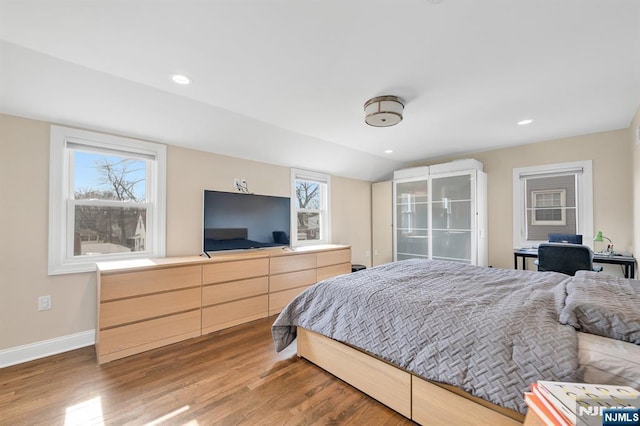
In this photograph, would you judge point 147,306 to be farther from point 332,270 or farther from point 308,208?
point 308,208

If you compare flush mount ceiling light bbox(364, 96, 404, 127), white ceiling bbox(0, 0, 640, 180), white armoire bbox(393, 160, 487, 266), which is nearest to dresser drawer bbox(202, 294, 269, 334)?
white ceiling bbox(0, 0, 640, 180)

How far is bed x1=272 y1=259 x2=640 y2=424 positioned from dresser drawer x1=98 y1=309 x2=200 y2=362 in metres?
1.04

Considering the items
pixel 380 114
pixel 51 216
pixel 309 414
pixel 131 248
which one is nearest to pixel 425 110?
pixel 380 114

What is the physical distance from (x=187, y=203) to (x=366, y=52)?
Result: 2.54m

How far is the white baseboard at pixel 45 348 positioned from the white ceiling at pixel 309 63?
6.48 ft

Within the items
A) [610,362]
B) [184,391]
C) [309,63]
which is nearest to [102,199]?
[184,391]

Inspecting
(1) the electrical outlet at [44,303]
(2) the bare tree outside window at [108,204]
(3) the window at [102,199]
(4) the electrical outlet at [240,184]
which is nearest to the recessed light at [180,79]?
(3) the window at [102,199]

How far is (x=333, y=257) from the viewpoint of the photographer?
13.7ft

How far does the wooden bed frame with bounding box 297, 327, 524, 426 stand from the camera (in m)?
1.28

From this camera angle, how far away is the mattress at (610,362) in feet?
3.19

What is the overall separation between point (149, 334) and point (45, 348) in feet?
2.76

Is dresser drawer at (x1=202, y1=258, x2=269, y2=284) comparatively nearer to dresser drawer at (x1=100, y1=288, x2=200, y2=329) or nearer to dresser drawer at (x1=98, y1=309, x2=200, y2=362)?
dresser drawer at (x1=100, y1=288, x2=200, y2=329)

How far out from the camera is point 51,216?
2.35m

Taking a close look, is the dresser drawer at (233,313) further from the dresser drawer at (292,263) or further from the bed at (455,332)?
the bed at (455,332)
